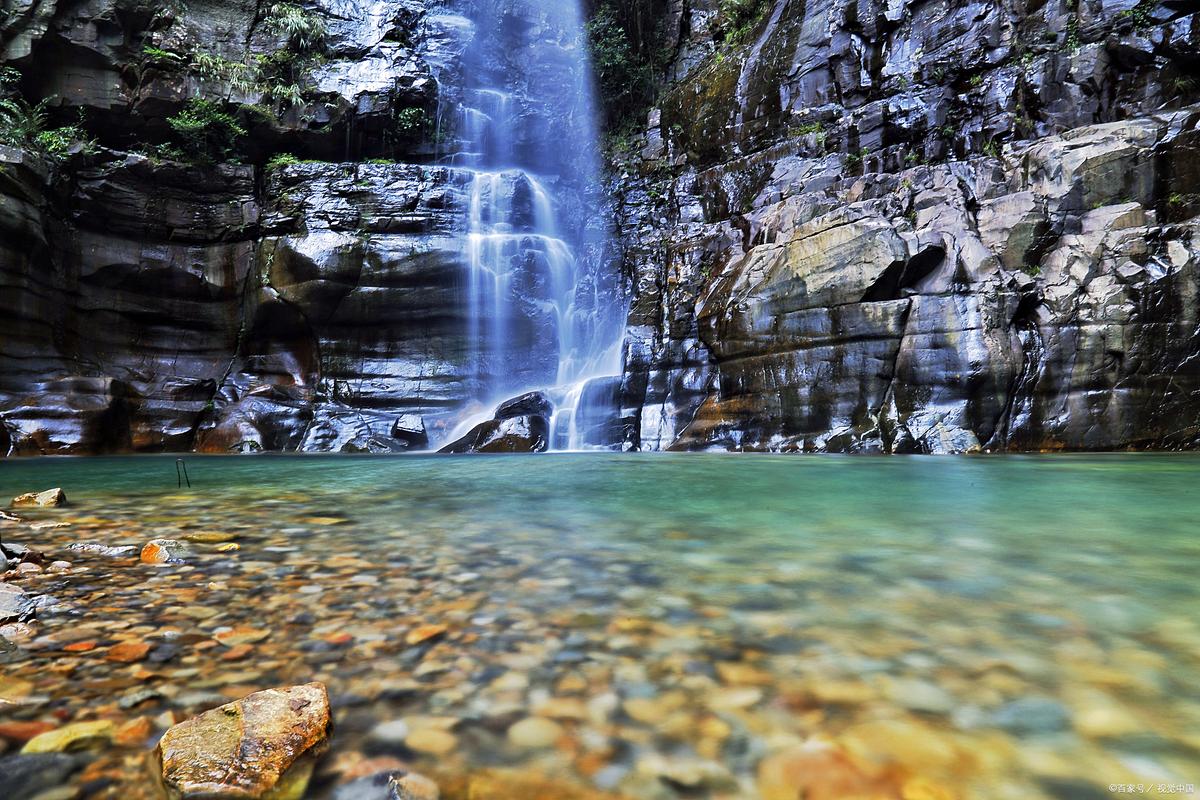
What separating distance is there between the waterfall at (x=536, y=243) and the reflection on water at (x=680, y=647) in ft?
34.5

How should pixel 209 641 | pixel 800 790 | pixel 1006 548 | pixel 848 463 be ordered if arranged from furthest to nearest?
pixel 848 463
pixel 1006 548
pixel 209 641
pixel 800 790

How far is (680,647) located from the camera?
175 cm

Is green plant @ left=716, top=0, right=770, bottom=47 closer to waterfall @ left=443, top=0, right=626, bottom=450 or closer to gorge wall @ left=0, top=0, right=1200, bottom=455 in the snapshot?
gorge wall @ left=0, top=0, right=1200, bottom=455

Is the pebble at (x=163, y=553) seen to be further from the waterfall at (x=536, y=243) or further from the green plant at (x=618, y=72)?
the green plant at (x=618, y=72)

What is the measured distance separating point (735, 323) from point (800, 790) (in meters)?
12.0

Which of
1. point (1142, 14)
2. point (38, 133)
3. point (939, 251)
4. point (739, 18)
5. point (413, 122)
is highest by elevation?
point (739, 18)

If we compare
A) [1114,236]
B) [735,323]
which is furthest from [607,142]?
[1114,236]

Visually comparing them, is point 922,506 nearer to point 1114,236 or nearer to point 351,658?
point 351,658

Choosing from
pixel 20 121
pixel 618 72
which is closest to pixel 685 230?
pixel 618 72

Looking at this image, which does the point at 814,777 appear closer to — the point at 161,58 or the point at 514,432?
the point at 514,432

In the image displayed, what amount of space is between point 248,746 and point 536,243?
17503 millimetres

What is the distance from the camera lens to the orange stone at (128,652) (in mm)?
1658

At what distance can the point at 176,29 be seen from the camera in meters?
17.5

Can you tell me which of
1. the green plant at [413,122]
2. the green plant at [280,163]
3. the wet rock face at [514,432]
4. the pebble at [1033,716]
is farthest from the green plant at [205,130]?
the pebble at [1033,716]
